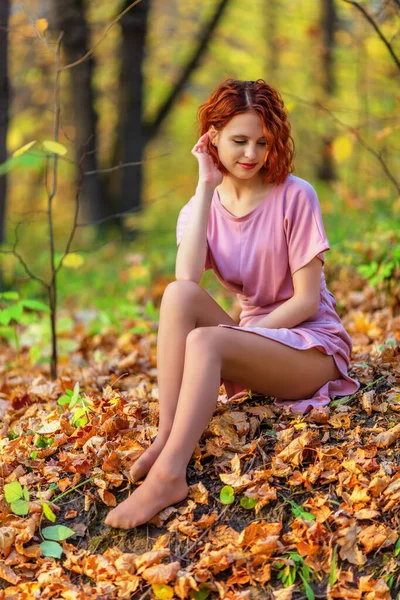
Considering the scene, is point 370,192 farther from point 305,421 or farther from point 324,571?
point 324,571

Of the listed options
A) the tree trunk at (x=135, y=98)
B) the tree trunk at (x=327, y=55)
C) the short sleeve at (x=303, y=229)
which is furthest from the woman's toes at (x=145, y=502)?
the tree trunk at (x=327, y=55)

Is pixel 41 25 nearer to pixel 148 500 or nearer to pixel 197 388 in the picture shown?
pixel 197 388

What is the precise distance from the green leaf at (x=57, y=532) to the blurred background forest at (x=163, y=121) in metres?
1.91

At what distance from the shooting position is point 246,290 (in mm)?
3115

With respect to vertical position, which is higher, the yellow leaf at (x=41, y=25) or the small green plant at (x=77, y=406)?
the yellow leaf at (x=41, y=25)

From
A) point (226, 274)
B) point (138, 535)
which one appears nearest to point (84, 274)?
point (226, 274)

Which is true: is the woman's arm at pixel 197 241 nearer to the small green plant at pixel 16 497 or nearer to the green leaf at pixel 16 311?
the small green plant at pixel 16 497

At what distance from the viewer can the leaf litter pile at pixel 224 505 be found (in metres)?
2.30

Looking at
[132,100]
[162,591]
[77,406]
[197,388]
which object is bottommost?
[162,591]

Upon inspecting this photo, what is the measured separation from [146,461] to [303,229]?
3.66 ft

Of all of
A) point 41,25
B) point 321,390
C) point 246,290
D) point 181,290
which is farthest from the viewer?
point 41,25

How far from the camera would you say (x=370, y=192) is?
794 centimetres

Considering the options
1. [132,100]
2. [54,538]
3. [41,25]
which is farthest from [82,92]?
[54,538]

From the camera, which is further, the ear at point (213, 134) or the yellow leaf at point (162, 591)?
the ear at point (213, 134)
